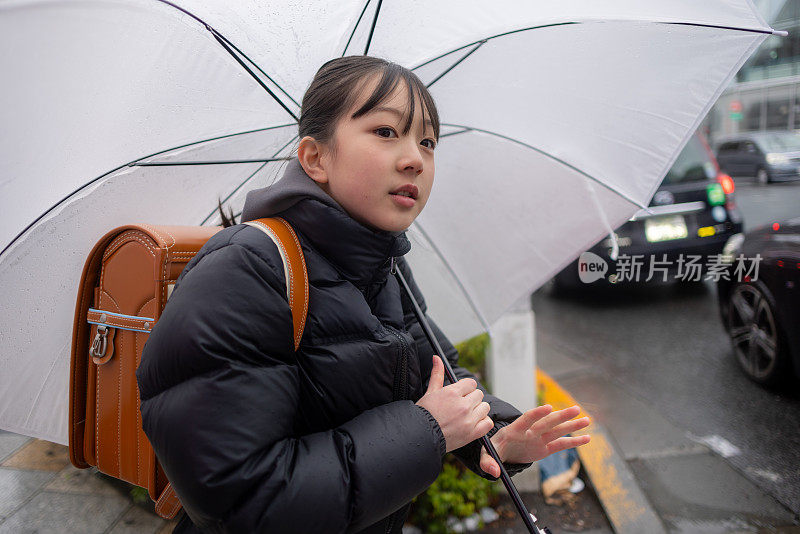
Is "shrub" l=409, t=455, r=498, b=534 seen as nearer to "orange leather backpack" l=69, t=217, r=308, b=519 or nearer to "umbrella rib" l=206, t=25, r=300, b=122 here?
"orange leather backpack" l=69, t=217, r=308, b=519

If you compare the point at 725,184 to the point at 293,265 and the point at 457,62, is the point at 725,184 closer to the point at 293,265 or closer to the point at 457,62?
the point at 457,62

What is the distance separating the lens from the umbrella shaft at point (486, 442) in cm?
138

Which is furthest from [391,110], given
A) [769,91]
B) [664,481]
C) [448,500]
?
[769,91]

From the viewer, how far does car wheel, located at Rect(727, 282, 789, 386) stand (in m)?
4.08

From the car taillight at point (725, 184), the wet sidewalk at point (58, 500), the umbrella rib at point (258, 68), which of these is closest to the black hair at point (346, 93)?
the umbrella rib at point (258, 68)

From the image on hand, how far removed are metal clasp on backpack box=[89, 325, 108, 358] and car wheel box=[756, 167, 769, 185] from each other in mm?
21336

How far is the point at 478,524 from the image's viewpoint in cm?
295

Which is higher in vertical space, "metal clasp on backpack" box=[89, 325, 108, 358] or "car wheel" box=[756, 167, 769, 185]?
"metal clasp on backpack" box=[89, 325, 108, 358]

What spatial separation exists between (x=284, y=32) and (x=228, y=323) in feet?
2.70

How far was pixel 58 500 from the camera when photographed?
8.00 ft

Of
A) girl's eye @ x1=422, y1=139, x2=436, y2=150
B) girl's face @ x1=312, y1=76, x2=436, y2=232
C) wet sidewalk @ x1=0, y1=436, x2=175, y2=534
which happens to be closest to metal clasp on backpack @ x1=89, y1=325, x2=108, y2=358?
girl's face @ x1=312, y1=76, x2=436, y2=232

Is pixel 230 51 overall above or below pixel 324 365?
above

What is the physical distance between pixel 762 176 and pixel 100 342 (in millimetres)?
21549

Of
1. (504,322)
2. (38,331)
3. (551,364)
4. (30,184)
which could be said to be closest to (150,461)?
(38,331)
